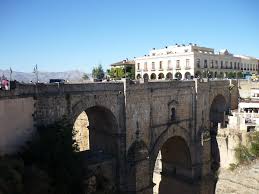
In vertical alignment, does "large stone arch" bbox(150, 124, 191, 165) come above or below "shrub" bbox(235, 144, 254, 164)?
above

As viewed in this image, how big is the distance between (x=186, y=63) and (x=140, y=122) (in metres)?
29.3

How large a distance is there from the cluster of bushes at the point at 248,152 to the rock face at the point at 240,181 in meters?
0.84

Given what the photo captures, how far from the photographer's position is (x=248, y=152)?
27359mm

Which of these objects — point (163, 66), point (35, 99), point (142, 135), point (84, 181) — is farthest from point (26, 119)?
point (163, 66)

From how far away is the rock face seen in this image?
23062mm

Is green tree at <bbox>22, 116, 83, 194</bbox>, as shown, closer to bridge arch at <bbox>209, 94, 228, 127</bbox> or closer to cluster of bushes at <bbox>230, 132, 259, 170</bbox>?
cluster of bushes at <bbox>230, 132, 259, 170</bbox>

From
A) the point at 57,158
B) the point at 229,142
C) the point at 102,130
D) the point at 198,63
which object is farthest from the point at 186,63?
the point at 57,158

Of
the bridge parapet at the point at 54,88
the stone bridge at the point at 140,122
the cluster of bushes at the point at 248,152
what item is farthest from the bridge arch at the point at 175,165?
the bridge parapet at the point at 54,88

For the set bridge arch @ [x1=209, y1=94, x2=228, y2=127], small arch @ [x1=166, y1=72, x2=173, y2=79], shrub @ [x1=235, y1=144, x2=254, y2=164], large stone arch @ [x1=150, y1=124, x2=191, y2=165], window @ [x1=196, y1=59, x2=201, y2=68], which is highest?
window @ [x1=196, y1=59, x2=201, y2=68]

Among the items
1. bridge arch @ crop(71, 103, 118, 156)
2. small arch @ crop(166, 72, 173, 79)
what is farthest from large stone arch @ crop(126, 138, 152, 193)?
small arch @ crop(166, 72, 173, 79)

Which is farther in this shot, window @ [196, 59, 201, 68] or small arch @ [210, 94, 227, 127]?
window @ [196, 59, 201, 68]

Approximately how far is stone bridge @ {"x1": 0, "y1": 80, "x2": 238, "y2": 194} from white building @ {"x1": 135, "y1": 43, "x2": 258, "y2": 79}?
14.6m

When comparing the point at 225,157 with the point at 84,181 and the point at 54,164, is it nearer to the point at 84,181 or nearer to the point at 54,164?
the point at 84,181

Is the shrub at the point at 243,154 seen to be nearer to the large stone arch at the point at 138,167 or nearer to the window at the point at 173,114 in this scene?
the window at the point at 173,114
